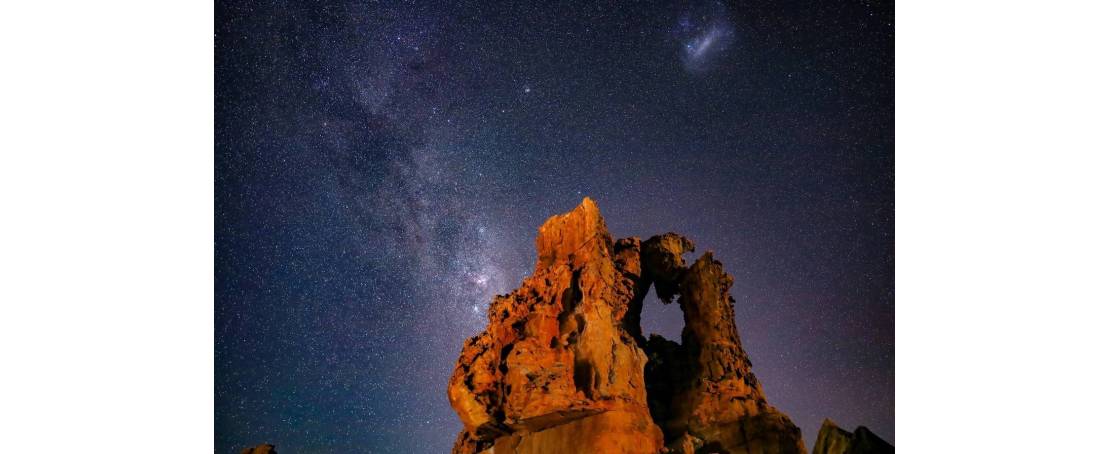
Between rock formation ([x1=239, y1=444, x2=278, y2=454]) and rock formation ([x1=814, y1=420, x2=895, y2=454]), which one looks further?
rock formation ([x1=239, y1=444, x2=278, y2=454])

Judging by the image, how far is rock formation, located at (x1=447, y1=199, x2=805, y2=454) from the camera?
21.4 ft

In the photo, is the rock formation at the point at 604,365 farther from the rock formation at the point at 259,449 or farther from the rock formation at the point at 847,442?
the rock formation at the point at 259,449

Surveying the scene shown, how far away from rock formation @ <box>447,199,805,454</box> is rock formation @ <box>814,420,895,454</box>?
2.67 feet

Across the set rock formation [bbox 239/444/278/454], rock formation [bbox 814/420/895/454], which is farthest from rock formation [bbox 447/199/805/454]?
rock formation [bbox 239/444/278/454]

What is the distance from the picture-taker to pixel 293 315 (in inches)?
313

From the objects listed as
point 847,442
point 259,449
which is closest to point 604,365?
point 847,442

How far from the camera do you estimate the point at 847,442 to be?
6863 mm

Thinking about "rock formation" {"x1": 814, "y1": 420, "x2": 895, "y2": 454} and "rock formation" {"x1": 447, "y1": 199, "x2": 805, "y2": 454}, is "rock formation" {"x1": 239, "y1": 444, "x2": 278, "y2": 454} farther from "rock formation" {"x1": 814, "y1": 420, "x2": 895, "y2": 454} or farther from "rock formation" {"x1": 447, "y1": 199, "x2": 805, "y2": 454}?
"rock formation" {"x1": 814, "y1": 420, "x2": 895, "y2": 454}

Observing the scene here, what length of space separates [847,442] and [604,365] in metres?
2.94
